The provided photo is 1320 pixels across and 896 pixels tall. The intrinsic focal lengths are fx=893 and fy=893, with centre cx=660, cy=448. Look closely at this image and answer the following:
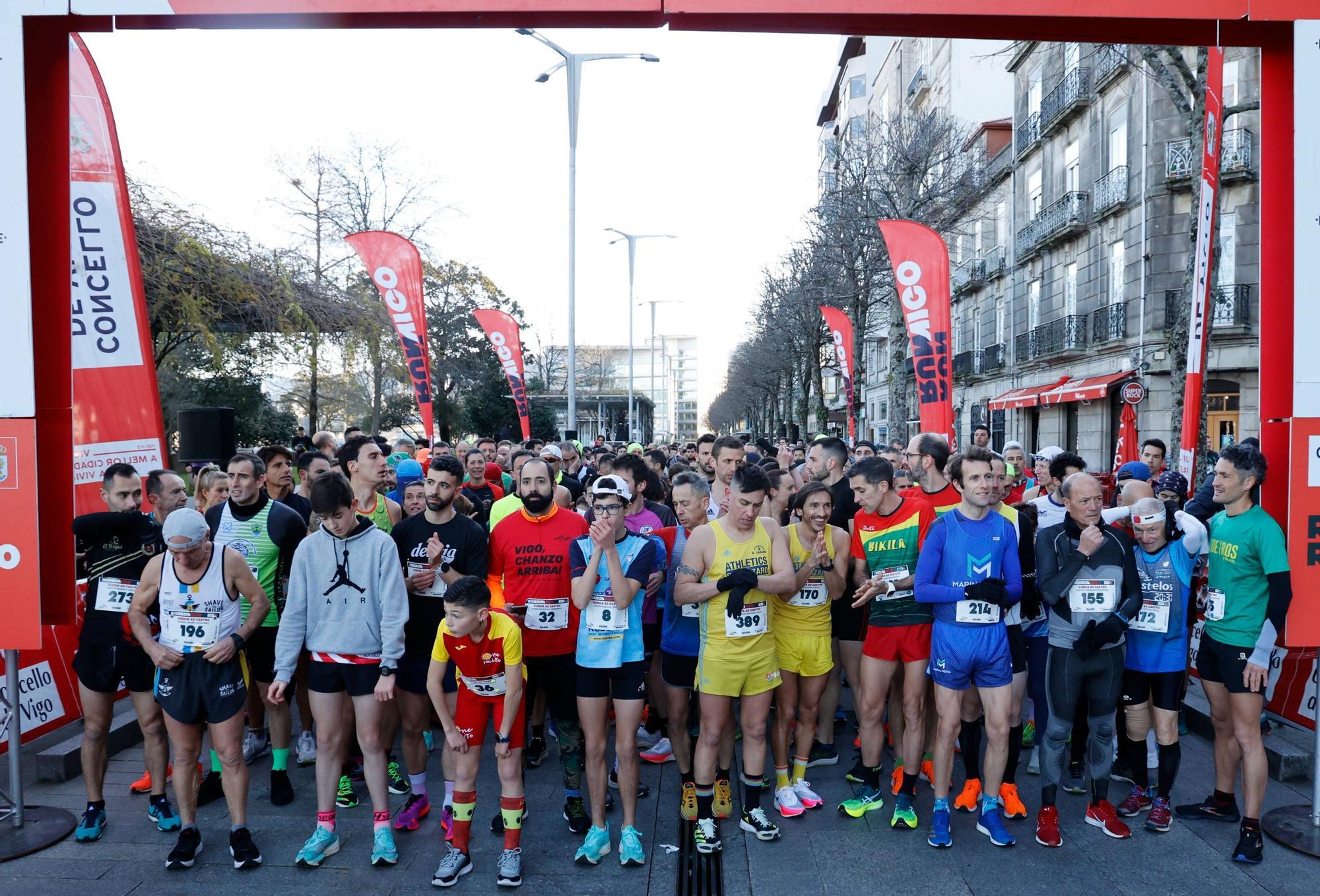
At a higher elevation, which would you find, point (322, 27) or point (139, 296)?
point (322, 27)

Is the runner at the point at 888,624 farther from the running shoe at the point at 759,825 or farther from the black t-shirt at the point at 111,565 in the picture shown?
A: the black t-shirt at the point at 111,565

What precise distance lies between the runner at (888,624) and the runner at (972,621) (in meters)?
0.15

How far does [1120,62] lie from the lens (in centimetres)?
2388

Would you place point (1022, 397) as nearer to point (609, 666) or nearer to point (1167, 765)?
point (1167, 765)

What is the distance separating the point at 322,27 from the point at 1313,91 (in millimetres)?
5255

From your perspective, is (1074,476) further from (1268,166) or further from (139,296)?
(139,296)

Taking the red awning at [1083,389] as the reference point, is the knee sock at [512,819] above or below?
below

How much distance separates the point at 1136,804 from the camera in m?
5.24

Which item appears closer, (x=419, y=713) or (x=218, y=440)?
(x=419, y=713)

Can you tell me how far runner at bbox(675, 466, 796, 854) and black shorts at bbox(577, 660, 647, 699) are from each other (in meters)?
0.38

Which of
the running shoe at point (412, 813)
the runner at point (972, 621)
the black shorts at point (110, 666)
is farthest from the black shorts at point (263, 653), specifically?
the runner at point (972, 621)

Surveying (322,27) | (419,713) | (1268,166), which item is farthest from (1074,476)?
(322,27)

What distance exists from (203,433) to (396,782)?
7951mm

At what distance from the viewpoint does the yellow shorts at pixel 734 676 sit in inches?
191
